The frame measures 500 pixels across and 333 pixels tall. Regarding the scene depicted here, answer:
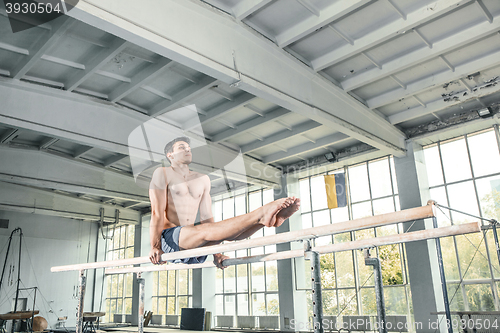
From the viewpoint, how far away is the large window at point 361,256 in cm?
A: 1040

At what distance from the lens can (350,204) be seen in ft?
38.1

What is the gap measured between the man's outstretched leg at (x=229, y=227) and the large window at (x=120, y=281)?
15.8 metres

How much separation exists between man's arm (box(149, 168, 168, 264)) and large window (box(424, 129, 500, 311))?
797 cm

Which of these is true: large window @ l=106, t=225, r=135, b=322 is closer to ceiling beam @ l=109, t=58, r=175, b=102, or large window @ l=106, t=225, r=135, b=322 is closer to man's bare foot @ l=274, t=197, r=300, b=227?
ceiling beam @ l=109, t=58, r=175, b=102

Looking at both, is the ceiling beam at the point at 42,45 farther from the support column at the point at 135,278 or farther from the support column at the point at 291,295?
the support column at the point at 135,278

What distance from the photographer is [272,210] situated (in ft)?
8.82

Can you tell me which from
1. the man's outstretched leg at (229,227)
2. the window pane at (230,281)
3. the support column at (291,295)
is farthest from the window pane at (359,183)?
the man's outstretched leg at (229,227)

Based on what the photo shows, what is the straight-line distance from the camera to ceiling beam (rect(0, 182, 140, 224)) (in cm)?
1141

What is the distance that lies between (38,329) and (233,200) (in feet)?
28.5

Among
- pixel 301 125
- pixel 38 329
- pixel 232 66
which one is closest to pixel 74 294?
pixel 38 329

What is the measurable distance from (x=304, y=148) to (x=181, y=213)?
762cm

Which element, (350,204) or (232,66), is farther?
(350,204)

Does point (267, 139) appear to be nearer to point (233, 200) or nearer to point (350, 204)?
point (350, 204)

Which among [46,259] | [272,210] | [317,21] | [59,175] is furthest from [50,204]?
[272,210]
